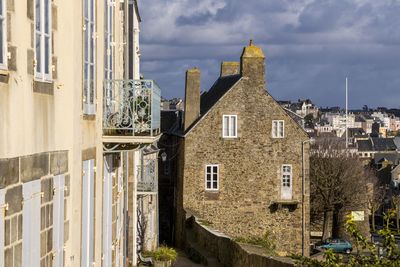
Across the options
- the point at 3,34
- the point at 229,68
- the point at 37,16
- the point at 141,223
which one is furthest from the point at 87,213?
the point at 229,68

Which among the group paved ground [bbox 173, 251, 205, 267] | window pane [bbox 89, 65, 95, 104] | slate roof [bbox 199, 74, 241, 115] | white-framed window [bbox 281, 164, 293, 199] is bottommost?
paved ground [bbox 173, 251, 205, 267]

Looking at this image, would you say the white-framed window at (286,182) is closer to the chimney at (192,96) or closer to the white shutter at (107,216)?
the chimney at (192,96)

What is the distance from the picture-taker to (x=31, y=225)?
8078mm

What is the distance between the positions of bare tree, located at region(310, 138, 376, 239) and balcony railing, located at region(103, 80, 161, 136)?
4838cm

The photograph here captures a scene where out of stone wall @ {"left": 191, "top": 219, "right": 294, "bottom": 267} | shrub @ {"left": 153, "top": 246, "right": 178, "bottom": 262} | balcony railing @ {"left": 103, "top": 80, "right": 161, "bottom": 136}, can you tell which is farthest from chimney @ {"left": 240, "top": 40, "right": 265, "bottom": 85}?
balcony railing @ {"left": 103, "top": 80, "right": 161, "bottom": 136}

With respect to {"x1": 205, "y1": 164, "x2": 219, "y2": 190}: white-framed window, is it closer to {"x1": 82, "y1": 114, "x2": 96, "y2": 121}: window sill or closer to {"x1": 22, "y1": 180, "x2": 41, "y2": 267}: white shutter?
{"x1": 82, "y1": 114, "x2": 96, "y2": 121}: window sill

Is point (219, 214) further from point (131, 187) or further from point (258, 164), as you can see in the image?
point (131, 187)

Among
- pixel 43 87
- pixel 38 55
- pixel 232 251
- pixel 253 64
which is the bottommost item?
pixel 232 251

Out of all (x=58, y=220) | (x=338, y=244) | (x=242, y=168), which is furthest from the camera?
(x=338, y=244)

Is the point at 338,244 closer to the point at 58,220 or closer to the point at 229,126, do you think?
the point at 229,126

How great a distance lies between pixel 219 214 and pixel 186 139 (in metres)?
4.17

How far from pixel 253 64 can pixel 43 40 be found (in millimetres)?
33876

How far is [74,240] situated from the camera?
33.9 feet

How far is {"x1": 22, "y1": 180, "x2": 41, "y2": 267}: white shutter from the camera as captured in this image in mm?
7848
